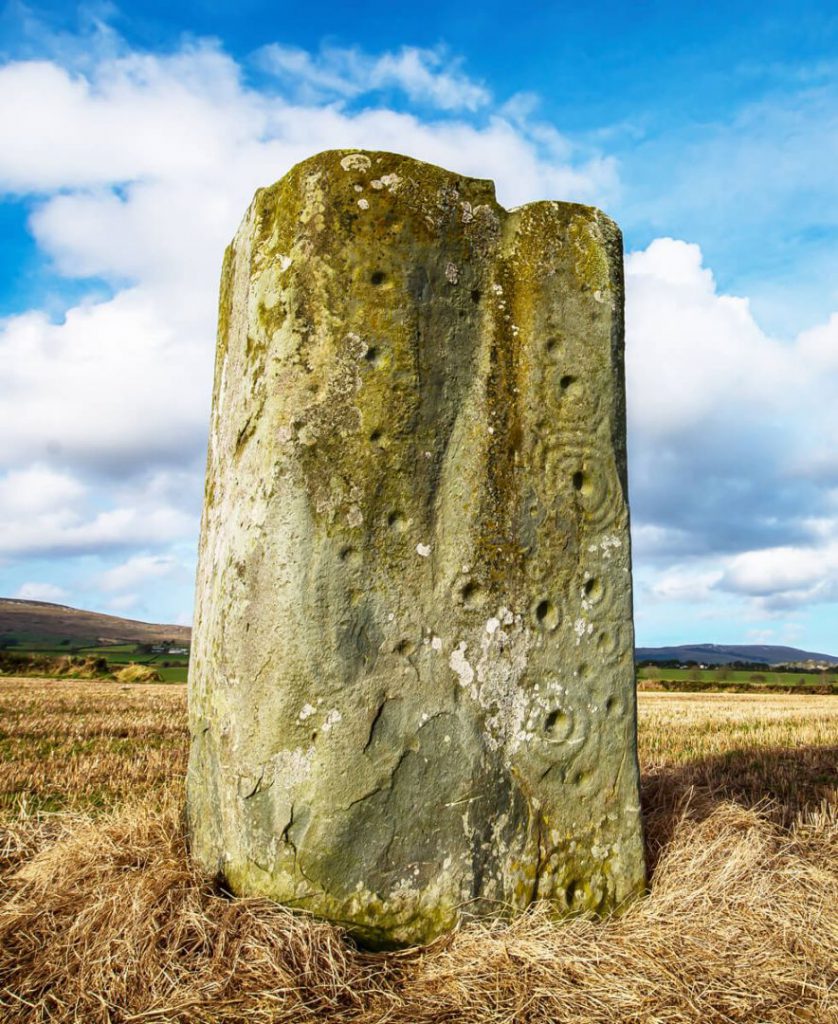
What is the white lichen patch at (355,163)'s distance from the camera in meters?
4.49

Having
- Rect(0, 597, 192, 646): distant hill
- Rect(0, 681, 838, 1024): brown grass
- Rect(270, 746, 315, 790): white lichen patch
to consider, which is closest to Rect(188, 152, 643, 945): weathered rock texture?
Rect(270, 746, 315, 790): white lichen patch

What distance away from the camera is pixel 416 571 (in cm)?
436

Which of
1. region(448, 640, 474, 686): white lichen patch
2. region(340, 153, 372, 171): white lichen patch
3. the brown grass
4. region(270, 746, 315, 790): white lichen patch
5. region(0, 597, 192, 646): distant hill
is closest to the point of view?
the brown grass

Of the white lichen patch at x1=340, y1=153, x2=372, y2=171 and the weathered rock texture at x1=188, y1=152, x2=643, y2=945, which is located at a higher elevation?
the white lichen patch at x1=340, y1=153, x2=372, y2=171

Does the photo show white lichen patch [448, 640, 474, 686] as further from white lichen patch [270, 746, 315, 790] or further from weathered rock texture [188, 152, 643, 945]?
white lichen patch [270, 746, 315, 790]

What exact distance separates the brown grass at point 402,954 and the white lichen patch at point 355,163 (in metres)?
3.74

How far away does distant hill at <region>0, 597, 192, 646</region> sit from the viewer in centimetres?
9288

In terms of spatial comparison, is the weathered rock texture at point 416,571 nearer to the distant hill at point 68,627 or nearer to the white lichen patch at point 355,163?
the white lichen patch at point 355,163

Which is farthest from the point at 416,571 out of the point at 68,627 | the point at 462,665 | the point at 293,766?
the point at 68,627

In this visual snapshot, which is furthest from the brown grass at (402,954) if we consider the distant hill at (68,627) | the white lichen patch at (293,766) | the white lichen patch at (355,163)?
the distant hill at (68,627)

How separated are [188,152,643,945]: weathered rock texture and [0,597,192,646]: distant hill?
8409cm

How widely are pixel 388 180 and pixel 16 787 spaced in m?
6.53

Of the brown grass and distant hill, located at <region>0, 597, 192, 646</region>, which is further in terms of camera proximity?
distant hill, located at <region>0, 597, 192, 646</region>

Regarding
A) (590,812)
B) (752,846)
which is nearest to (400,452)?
(590,812)
